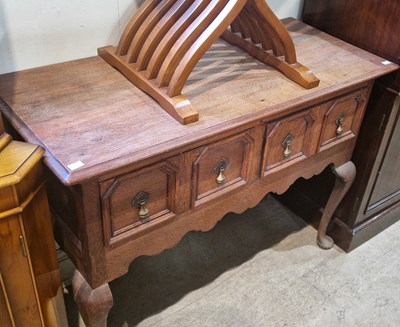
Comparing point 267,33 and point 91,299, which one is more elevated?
point 267,33

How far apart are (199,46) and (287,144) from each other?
1.22ft

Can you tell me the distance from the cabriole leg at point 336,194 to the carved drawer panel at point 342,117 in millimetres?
132

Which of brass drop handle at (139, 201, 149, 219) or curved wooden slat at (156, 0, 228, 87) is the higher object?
curved wooden slat at (156, 0, 228, 87)

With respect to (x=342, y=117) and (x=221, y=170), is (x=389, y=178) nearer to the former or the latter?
(x=342, y=117)

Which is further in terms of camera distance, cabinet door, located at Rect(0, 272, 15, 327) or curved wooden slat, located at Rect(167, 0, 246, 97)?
curved wooden slat, located at Rect(167, 0, 246, 97)

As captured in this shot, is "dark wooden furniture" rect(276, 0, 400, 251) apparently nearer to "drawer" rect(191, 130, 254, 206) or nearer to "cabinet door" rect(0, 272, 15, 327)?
"drawer" rect(191, 130, 254, 206)

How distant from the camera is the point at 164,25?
1.18 metres

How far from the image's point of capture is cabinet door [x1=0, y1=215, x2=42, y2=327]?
0.92 m

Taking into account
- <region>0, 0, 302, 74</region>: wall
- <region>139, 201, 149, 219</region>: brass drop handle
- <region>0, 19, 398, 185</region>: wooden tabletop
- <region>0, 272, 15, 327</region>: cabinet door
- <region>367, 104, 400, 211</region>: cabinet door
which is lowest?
<region>367, 104, 400, 211</region>: cabinet door

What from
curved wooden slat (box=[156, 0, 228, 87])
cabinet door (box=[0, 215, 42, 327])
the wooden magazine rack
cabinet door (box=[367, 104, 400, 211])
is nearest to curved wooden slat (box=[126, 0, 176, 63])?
the wooden magazine rack

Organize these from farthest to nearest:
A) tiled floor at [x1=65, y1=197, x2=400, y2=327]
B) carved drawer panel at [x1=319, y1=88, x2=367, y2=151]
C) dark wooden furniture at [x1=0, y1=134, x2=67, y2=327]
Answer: tiled floor at [x1=65, y1=197, x2=400, y2=327]
carved drawer panel at [x1=319, y1=88, x2=367, y2=151]
dark wooden furniture at [x1=0, y1=134, x2=67, y2=327]

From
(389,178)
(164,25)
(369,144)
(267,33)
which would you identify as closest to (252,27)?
(267,33)

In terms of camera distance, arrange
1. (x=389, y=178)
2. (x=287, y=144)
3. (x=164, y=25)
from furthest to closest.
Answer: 1. (x=389, y=178)
2. (x=287, y=144)
3. (x=164, y=25)

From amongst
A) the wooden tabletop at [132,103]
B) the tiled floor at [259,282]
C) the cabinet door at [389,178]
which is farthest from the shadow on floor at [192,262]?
the wooden tabletop at [132,103]
